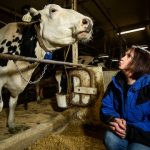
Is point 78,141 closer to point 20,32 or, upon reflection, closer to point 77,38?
point 77,38

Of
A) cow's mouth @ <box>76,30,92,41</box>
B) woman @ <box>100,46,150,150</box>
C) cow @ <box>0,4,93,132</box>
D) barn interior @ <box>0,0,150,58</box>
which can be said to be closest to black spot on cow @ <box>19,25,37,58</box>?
cow @ <box>0,4,93,132</box>

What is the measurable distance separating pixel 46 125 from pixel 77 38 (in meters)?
1.13

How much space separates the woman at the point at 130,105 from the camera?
1706 millimetres

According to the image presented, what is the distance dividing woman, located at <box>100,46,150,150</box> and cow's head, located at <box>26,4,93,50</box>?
91 cm

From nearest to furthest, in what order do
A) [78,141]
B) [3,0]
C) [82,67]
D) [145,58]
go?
[145,58]
[78,141]
[82,67]
[3,0]

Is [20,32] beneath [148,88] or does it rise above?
above

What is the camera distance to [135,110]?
5.75 ft

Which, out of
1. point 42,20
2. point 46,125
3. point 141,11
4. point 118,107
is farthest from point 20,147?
point 141,11

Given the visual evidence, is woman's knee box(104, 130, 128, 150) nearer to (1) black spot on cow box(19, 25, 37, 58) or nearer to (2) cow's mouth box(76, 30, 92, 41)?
(2) cow's mouth box(76, 30, 92, 41)

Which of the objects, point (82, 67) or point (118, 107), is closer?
point (118, 107)

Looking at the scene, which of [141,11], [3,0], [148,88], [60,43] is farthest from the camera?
[141,11]

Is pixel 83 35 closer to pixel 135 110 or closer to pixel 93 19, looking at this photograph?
pixel 135 110

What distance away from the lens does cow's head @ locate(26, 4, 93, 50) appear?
8.85 feet

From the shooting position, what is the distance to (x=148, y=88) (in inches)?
68.5
